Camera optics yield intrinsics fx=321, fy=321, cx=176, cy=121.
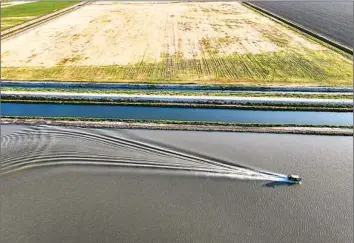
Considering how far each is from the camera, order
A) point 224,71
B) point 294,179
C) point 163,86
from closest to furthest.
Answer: point 294,179, point 163,86, point 224,71

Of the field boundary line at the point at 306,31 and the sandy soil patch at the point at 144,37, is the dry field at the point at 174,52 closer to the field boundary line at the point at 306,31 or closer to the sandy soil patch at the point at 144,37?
the sandy soil patch at the point at 144,37

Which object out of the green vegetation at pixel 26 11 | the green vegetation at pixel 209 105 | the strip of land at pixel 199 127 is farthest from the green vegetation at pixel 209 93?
the green vegetation at pixel 26 11

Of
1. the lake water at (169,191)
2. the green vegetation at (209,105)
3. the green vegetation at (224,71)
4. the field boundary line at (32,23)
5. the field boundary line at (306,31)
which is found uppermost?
the field boundary line at (32,23)

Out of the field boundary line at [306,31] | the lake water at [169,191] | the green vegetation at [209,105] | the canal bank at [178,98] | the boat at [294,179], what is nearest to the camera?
the lake water at [169,191]

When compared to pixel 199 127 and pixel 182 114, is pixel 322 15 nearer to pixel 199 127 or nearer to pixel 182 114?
pixel 182 114

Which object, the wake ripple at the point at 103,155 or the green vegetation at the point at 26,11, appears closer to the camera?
the wake ripple at the point at 103,155

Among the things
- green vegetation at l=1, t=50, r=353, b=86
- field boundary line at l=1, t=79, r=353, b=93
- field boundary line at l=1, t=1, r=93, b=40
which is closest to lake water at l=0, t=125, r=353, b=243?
A: field boundary line at l=1, t=79, r=353, b=93

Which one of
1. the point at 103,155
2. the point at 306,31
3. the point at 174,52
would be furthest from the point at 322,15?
the point at 103,155

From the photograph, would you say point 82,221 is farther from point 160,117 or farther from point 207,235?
point 160,117
